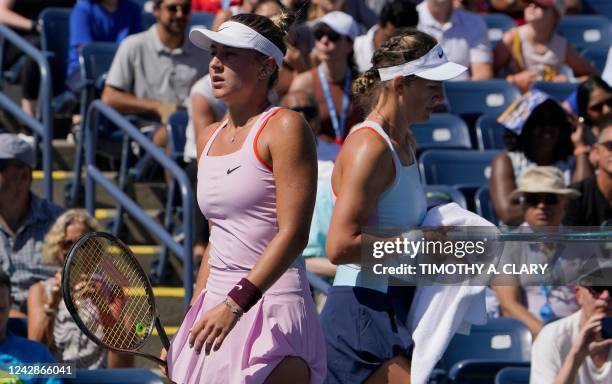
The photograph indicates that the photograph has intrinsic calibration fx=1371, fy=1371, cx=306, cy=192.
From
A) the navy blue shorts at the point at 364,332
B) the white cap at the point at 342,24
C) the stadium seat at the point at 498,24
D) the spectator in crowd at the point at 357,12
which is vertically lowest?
the stadium seat at the point at 498,24

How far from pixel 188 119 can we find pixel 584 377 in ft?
10.3

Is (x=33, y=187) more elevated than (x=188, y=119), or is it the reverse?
(x=188, y=119)

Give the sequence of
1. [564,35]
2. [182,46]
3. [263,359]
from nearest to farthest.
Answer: [263,359], [182,46], [564,35]

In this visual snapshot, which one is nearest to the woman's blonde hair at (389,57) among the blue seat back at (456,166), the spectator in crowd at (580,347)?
the spectator in crowd at (580,347)

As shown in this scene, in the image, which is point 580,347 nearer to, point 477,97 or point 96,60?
point 477,97

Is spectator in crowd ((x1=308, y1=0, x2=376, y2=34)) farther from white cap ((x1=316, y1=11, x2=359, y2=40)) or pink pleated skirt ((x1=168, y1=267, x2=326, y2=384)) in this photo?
pink pleated skirt ((x1=168, y1=267, x2=326, y2=384))

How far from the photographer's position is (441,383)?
5.78 metres

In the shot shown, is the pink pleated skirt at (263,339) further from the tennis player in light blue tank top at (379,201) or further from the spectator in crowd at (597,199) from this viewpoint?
the spectator in crowd at (597,199)

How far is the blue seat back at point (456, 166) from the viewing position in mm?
7578

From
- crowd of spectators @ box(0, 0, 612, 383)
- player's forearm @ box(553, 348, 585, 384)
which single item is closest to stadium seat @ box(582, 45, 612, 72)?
crowd of spectators @ box(0, 0, 612, 383)

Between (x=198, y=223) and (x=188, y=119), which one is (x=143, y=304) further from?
(x=188, y=119)

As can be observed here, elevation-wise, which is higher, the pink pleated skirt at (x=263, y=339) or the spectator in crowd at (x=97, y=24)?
the pink pleated skirt at (x=263, y=339)

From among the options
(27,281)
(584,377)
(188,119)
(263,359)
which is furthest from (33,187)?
(263,359)

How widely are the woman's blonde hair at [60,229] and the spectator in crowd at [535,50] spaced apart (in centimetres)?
375
